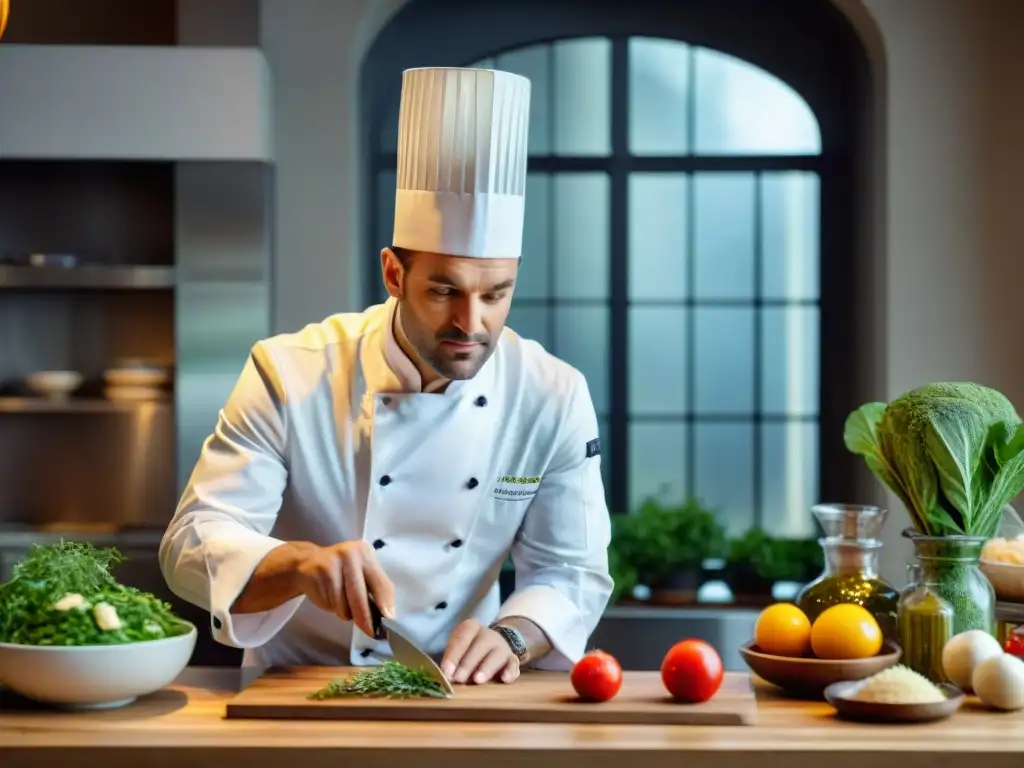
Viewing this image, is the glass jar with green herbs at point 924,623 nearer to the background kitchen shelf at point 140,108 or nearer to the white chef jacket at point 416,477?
the white chef jacket at point 416,477

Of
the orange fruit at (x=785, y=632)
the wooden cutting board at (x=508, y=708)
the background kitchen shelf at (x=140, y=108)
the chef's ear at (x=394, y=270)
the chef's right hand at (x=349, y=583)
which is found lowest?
the wooden cutting board at (x=508, y=708)

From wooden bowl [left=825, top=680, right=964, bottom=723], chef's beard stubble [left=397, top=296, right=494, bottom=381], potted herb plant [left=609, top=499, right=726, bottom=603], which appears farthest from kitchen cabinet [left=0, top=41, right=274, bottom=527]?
wooden bowl [left=825, top=680, right=964, bottom=723]

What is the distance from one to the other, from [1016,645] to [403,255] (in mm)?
1144

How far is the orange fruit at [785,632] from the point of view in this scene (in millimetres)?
1959

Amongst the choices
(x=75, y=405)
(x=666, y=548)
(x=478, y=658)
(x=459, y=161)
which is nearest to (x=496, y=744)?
(x=478, y=658)

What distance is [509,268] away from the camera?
217 centimetres

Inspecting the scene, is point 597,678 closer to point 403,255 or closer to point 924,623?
point 924,623

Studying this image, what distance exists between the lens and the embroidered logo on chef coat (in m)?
2.40

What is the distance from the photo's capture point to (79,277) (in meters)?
4.50

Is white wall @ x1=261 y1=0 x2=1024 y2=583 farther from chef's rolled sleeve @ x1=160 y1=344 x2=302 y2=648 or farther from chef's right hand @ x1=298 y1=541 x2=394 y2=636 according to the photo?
chef's right hand @ x1=298 y1=541 x2=394 y2=636

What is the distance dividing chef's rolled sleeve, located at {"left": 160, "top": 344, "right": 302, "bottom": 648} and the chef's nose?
1.42 feet

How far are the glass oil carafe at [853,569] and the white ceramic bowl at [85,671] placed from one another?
97 cm

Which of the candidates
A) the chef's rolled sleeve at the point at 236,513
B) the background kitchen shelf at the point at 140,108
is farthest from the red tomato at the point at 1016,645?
the background kitchen shelf at the point at 140,108

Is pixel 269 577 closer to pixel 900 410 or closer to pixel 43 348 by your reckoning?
pixel 900 410
